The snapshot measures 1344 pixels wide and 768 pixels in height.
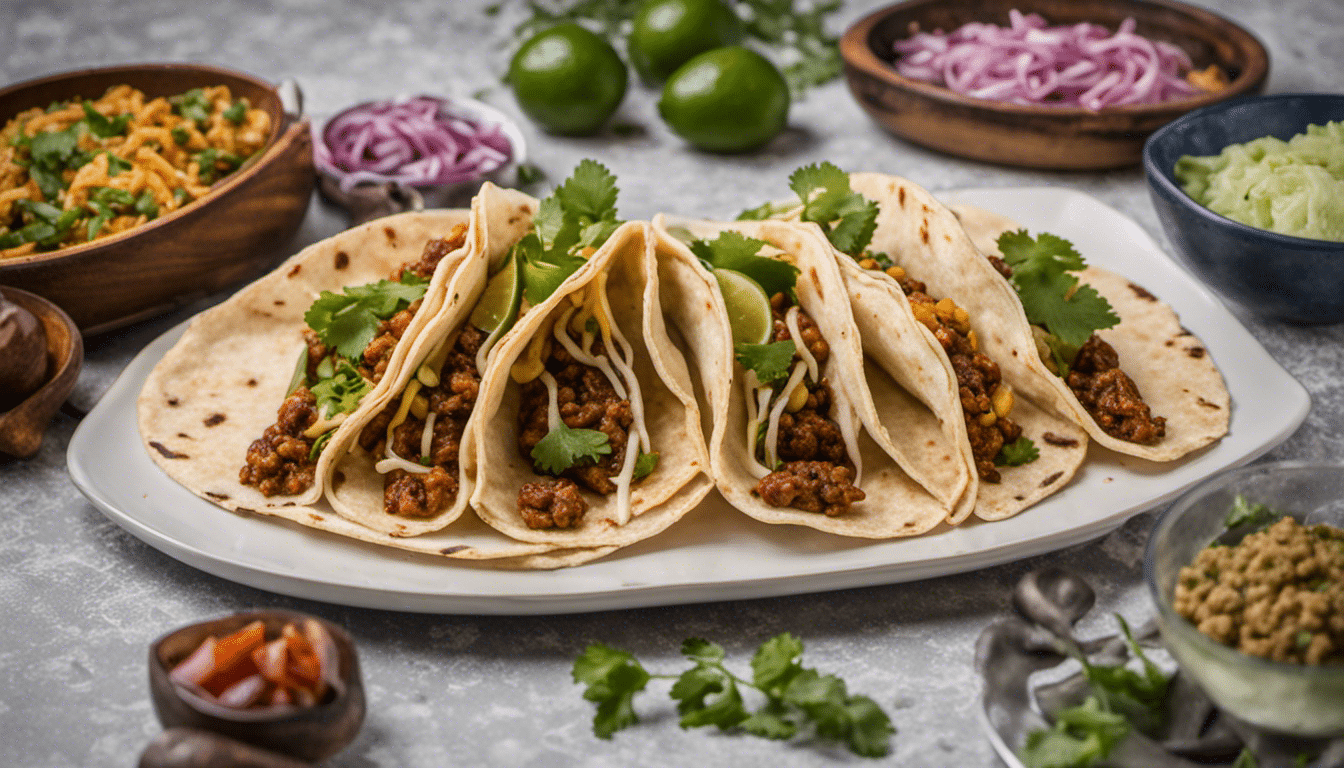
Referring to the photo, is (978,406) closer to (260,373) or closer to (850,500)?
(850,500)

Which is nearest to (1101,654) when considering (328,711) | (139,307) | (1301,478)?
(1301,478)

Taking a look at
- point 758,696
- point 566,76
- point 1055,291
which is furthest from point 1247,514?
point 566,76

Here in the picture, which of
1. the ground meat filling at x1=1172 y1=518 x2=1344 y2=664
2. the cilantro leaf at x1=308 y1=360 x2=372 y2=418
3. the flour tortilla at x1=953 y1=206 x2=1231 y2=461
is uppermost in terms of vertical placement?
the ground meat filling at x1=1172 y1=518 x2=1344 y2=664

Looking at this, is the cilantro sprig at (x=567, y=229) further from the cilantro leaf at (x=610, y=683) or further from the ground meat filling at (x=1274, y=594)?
the ground meat filling at (x=1274, y=594)

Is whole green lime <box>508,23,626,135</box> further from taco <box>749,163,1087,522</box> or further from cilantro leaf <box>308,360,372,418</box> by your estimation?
cilantro leaf <box>308,360,372,418</box>

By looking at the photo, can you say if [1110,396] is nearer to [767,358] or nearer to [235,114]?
[767,358]

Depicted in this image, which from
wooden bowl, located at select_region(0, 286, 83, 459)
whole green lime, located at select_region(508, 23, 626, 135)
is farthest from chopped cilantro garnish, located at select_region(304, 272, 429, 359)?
whole green lime, located at select_region(508, 23, 626, 135)
